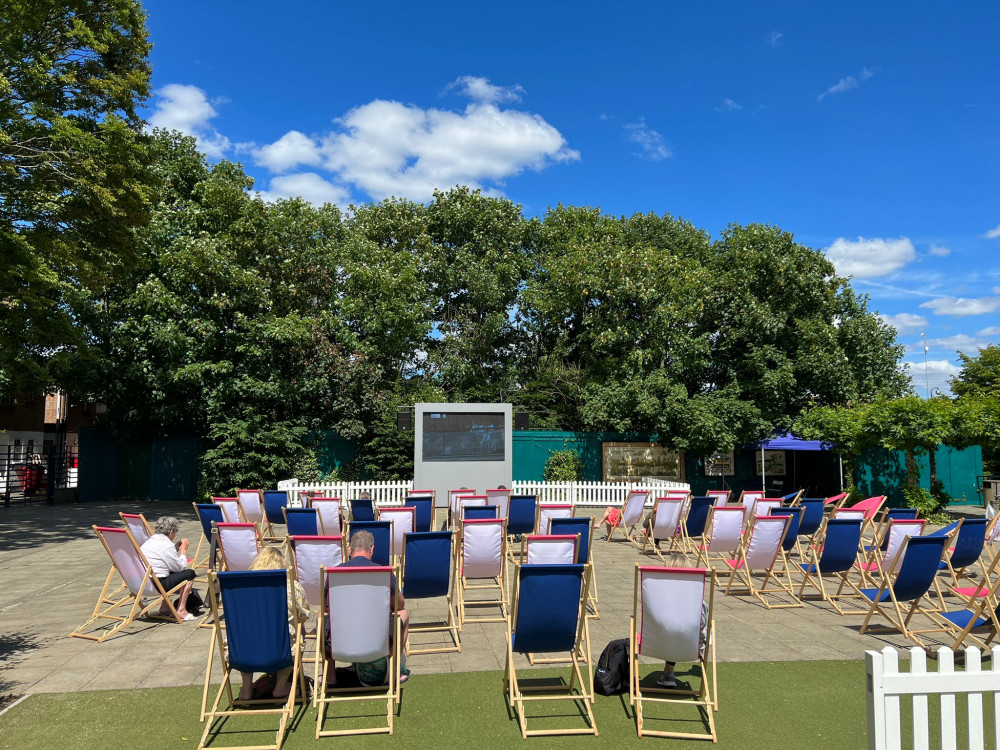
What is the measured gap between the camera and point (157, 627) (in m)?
6.37

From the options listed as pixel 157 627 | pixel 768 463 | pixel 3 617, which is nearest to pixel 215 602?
pixel 157 627

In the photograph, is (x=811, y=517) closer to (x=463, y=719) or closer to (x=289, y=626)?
(x=463, y=719)

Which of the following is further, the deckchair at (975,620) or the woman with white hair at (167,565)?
the woman with white hair at (167,565)

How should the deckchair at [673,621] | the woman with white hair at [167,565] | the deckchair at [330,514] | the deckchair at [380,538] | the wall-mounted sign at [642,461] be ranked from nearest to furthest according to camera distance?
the deckchair at [673,621] → the deckchair at [380,538] → the woman with white hair at [167,565] → the deckchair at [330,514] → the wall-mounted sign at [642,461]

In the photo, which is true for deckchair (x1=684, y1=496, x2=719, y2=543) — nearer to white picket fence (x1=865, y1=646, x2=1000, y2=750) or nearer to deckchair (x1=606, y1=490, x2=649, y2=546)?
deckchair (x1=606, y1=490, x2=649, y2=546)

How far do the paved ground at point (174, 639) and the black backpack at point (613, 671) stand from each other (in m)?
Answer: 0.79

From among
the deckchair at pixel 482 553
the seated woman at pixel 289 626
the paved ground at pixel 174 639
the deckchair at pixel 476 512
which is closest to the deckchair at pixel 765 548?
the paved ground at pixel 174 639

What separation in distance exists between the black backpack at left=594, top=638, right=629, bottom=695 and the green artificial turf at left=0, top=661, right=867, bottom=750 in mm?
76

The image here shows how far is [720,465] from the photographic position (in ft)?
77.8

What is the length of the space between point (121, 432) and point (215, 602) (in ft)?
71.1

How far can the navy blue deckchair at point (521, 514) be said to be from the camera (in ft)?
32.1

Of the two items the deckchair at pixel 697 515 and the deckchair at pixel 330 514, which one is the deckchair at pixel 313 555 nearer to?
the deckchair at pixel 330 514

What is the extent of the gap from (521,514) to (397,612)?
5.52m

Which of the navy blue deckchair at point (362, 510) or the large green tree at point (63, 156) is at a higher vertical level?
the large green tree at point (63, 156)
